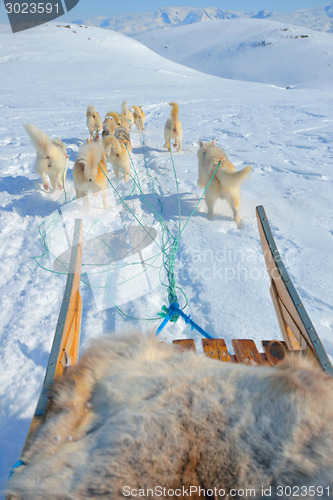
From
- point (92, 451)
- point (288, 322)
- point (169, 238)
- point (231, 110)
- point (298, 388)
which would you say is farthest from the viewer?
point (231, 110)

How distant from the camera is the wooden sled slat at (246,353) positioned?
1.75 meters

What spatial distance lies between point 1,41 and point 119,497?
33337mm

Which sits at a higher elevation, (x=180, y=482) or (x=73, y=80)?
(x=73, y=80)

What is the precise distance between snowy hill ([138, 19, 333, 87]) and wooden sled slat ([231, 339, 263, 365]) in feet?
103

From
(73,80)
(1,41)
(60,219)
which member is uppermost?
(1,41)

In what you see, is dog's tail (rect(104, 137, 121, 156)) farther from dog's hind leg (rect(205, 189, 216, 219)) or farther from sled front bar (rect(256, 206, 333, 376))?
sled front bar (rect(256, 206, 333, 376))

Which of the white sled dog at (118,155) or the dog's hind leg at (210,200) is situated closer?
the dog's hind leg at (210,200)

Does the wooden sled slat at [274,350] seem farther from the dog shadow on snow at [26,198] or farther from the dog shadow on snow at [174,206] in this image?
the dog shadow on snow at [26,198]

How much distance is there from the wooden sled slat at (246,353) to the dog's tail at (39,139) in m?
3.35

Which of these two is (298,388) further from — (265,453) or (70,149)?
(70,149)

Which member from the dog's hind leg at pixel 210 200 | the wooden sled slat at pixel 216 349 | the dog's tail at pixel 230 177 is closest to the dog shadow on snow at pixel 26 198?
the dog's hind leg at pixel 210 200

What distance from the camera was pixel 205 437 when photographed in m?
0.86

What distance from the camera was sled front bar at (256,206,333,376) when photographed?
1478mm

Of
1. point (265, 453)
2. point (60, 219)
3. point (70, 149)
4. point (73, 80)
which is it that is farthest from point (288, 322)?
point (73, 80)
